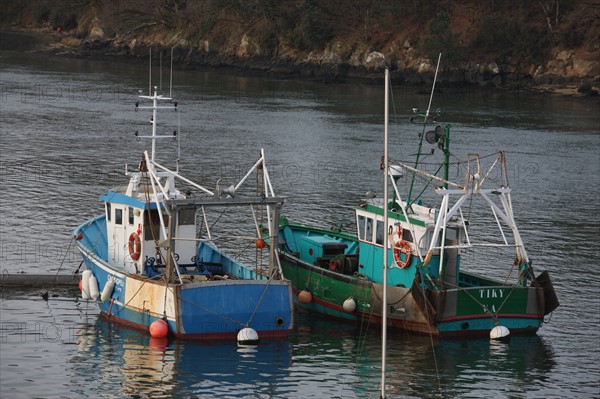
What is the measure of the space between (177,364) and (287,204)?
21717 mm

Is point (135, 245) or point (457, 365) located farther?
point (135, 245)

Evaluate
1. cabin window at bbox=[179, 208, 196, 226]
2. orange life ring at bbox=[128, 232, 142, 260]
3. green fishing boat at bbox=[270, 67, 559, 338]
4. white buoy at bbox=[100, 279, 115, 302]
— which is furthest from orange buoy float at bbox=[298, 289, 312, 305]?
white buoy at bbox=[100, 279, 115, 302]

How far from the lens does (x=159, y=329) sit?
2784 cm

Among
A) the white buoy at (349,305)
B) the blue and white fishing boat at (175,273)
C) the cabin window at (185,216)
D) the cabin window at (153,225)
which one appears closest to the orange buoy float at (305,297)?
the white buoy at (349,305)

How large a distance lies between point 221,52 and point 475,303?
8620 centimetres

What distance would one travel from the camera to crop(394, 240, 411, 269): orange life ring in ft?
98.1

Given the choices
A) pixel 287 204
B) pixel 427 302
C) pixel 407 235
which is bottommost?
pixel 427 302

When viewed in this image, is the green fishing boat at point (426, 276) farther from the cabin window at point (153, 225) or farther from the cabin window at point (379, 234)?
the cabin window at point (153, 225)

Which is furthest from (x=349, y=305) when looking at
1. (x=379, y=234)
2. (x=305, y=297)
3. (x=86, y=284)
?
(x=86, y=284)

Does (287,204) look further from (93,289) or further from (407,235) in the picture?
(93,289)

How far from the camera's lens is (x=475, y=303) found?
2908cm

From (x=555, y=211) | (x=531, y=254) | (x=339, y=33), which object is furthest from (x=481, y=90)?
(x=531, y=254)

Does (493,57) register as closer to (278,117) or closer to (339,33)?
(339,33)

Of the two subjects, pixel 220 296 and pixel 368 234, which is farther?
pixel 368 234
